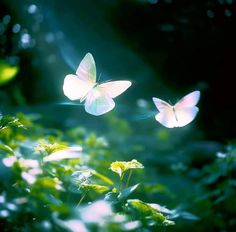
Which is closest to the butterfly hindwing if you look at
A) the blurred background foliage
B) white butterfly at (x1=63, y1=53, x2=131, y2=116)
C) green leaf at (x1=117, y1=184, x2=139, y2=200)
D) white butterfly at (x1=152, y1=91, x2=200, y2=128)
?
white butterfly at (x1=152, y1=91, x2=200, y2=128)

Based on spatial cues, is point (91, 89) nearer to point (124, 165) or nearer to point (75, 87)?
point (75, 87)

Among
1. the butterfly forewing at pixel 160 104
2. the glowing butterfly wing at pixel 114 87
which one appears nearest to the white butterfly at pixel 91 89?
the glowing butterfly wing at pixel 114 87

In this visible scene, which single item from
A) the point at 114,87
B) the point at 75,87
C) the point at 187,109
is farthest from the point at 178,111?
the point at 75,87

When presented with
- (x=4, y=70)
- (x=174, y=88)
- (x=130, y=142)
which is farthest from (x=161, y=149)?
(x=4, y=70)

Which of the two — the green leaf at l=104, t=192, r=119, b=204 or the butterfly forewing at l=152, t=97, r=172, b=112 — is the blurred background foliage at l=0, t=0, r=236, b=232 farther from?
the green leaf at l=104, t=192, r=119, b=204

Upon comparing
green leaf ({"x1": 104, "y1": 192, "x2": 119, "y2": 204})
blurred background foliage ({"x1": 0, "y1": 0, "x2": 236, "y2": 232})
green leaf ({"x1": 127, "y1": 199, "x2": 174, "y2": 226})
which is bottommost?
green leaf ({"x1": 127, "y1": 199, "x2": 174, "y2": 226})
